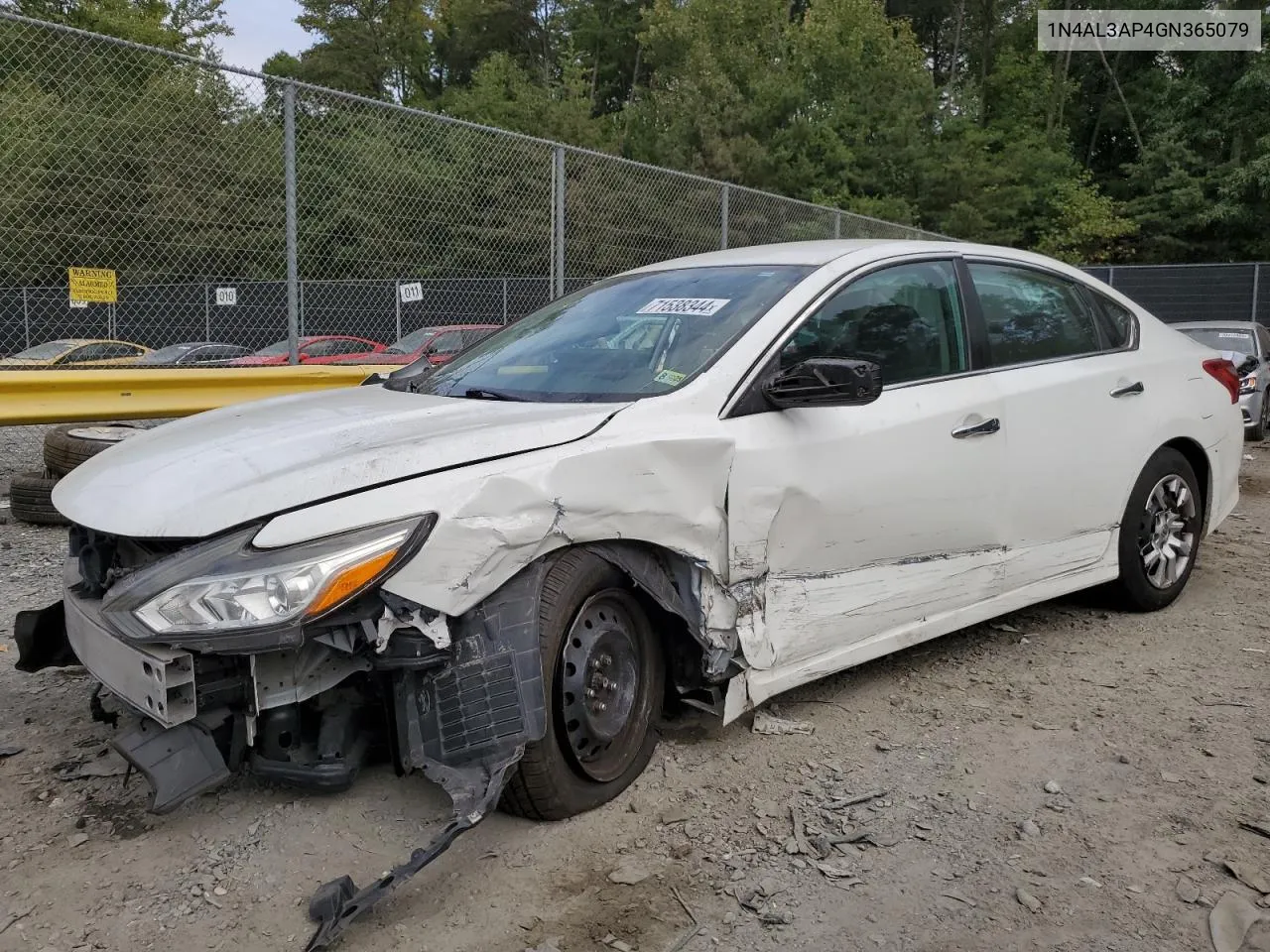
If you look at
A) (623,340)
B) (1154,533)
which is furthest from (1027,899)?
(1154,533)

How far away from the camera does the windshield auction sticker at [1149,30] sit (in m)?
30.1

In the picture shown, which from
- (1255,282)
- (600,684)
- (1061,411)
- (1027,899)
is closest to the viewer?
(1027,899)

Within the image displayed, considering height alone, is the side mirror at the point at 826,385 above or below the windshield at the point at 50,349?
below

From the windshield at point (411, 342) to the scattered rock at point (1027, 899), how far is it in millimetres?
9148

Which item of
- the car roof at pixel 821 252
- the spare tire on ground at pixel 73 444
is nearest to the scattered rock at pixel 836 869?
the car roof at pixel 821 252

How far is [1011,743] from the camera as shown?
3270 mm

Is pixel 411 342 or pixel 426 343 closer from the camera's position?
pixel 426 343

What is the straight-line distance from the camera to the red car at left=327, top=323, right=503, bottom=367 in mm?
9523

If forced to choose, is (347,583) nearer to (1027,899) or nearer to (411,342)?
(1027,899)

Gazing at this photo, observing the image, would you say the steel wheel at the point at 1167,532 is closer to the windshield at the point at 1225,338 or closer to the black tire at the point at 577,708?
the black tire at the point at 577,708

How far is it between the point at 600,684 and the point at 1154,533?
2.95 meters

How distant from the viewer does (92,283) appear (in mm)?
6457

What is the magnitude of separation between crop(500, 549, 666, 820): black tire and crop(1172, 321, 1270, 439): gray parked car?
999cm

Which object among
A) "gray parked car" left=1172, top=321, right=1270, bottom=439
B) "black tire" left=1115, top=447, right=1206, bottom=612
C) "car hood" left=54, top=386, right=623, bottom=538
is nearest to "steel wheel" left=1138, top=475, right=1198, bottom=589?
"black tire" left=1115, top=447, right=1206, bottom=612
